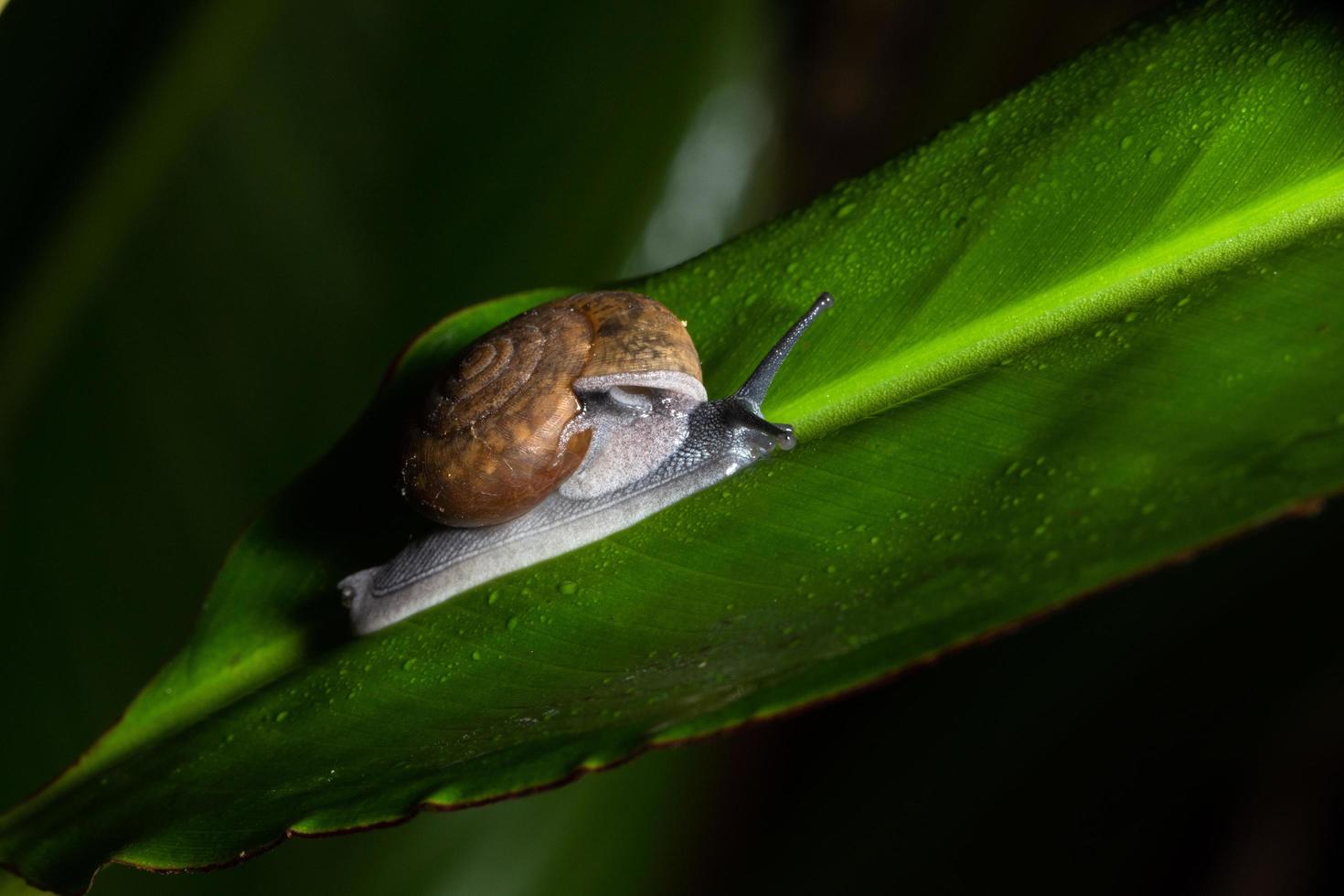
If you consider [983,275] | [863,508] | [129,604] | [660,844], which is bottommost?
[660,844]

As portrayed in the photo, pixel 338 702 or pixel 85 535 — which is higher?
pixel 85 535

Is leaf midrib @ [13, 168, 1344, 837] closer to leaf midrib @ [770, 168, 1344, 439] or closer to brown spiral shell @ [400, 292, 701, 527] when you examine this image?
leaf midrib @ [770, 168, 1344, 439]

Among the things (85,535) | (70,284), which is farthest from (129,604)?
(70,284)

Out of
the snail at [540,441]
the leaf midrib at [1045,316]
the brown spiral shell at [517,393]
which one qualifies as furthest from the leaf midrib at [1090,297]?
the brown spiral shell at [517,393]

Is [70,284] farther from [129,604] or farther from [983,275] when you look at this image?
[983,275]

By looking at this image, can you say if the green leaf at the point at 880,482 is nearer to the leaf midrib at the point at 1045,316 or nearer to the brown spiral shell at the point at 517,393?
the leaf midrib at the point at 1045,316

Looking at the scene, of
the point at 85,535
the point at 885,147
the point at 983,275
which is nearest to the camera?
the point at 983,275
